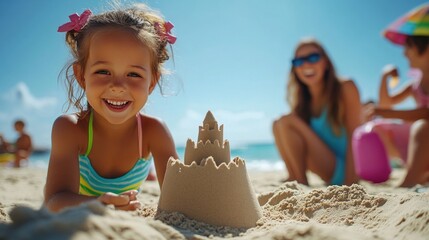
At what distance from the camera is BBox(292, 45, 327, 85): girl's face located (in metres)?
4.41

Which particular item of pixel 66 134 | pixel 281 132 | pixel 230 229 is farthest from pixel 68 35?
pixel 281 132

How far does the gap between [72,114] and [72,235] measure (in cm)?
153

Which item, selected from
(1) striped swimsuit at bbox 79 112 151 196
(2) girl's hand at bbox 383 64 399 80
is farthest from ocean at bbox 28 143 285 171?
(1) striped swimsuit at bbox 79 112 151 196

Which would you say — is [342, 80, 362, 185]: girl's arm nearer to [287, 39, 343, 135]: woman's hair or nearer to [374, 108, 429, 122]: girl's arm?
[287, 39, 343, 135]: woman's hair

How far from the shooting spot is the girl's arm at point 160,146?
2.43 m

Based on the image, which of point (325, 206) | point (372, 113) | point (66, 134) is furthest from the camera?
point (372, 113)

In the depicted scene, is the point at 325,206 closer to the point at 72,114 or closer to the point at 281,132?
the point at 72,114

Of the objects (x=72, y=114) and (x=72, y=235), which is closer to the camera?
(x=72, y=235)

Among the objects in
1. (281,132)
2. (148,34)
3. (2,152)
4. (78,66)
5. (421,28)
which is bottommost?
(2,152)

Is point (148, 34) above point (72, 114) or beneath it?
above

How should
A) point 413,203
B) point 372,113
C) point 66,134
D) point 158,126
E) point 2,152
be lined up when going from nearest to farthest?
1. point 413,203
2. point 66,134
3. point 158,126
4. point 372,113
5. point 2,152

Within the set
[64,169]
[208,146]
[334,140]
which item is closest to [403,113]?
[334,140]

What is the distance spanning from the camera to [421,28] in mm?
4180

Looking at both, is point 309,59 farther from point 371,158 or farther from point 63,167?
point 63,167
